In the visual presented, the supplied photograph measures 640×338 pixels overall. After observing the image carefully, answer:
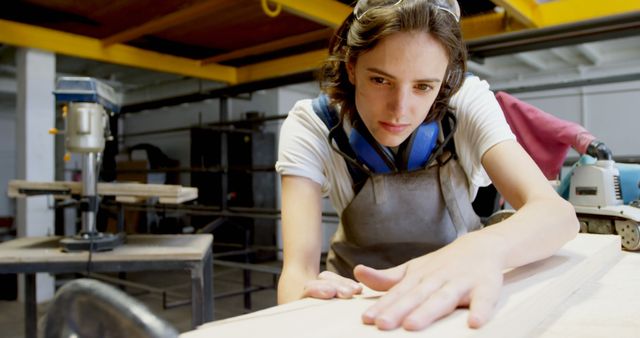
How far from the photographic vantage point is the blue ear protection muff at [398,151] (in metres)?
0.95

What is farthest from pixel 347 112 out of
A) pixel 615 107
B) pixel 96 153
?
pixel 615 107

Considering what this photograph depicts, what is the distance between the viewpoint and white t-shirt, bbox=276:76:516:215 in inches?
36.2

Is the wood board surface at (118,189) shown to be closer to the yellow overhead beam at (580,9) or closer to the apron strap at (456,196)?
the apron strap at (456,196)

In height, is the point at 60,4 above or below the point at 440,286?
above

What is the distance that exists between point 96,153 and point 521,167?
1.67 m

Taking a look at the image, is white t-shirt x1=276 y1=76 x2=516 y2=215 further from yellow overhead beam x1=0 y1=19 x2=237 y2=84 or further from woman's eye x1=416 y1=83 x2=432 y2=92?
yellow overhead beam x1=0 y1=19 x2=237 y2=84

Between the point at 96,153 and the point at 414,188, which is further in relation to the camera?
the point at 96,153

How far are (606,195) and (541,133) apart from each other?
38 centimetres

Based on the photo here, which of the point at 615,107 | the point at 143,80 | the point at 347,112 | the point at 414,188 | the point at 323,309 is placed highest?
the point at 143,80

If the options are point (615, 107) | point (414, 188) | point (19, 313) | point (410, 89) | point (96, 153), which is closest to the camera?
point (410, 89)

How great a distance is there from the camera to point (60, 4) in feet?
8.91

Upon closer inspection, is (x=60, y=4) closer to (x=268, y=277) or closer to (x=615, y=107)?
(x=268, y=277)

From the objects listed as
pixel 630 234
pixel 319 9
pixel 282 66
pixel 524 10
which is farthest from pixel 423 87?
pixel 282 66

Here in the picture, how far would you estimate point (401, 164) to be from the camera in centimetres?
98
